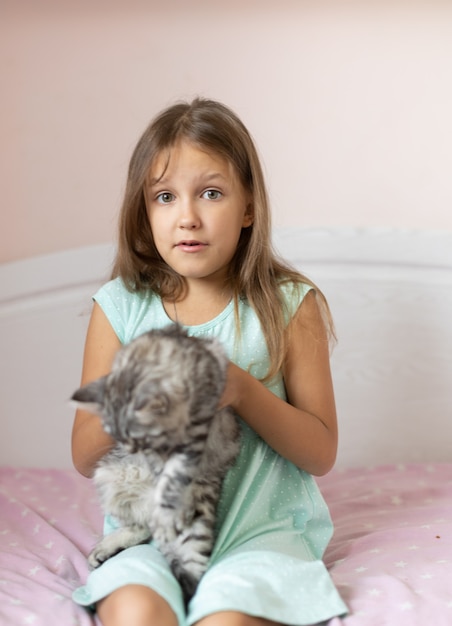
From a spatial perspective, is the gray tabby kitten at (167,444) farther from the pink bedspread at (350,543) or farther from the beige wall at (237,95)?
the beige wall at (237,95)

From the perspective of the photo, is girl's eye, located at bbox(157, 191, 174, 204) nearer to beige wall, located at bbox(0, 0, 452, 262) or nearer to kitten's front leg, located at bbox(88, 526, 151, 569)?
kitten's front leg, located at bbox(88, 526, 151, 569)

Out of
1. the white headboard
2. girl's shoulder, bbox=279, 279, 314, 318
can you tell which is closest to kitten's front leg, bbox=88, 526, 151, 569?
girl's shoulder, bbox=279, 279, 314, 318

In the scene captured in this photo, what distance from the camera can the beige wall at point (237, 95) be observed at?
2.08 meters

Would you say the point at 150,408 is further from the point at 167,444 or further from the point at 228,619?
the point at 228,619

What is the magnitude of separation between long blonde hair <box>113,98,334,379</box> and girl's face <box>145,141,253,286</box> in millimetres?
21

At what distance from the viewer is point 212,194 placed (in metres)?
1.40

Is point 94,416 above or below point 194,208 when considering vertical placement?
below

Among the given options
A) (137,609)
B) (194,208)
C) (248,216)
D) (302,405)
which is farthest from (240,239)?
(137,609)


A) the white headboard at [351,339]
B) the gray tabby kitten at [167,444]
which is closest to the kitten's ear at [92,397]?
the gray tabby kitten at [167,444]

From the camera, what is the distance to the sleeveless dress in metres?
1.16

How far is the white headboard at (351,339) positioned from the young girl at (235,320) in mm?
545

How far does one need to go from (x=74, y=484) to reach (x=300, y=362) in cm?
72

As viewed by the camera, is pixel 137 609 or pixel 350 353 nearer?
pixel 137 609

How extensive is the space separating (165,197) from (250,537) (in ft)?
1.81
